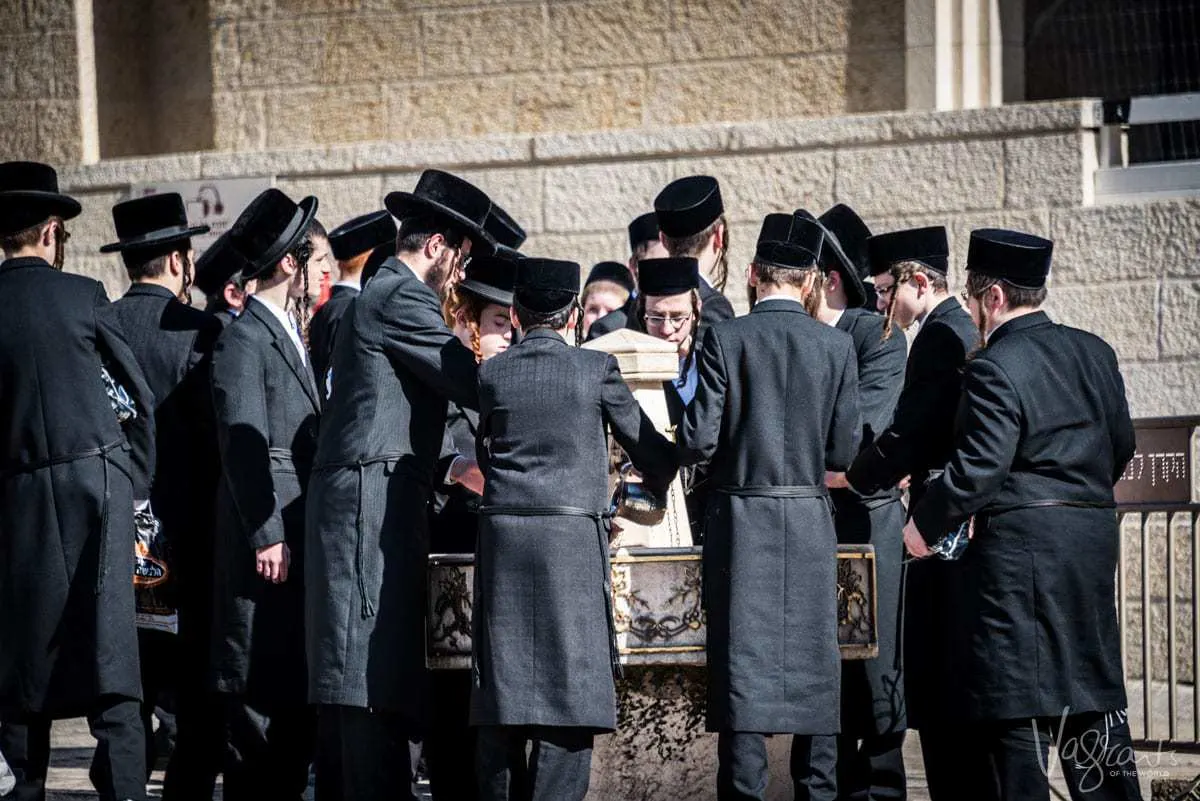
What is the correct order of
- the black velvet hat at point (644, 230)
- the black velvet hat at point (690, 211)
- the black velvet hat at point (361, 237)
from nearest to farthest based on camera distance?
the black velvet hat at point (690, 211) < the black velvet hat at point (361, 237) < the black velvet hat at point (644, 230)

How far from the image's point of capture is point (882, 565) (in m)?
6.49

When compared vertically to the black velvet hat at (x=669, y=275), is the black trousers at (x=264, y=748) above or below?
below

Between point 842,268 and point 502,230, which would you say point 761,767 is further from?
point 502,230

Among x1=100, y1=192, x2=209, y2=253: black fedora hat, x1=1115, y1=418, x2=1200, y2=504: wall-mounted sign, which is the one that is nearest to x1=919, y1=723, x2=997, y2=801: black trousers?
x1=1115, y1=418, x2=1200, y2=504: wall-mounted sign

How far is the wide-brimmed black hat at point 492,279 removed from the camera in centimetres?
659

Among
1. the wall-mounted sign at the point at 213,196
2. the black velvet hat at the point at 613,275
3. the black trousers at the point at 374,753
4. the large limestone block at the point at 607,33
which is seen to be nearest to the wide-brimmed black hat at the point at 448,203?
the black trousers at the point at 374,753

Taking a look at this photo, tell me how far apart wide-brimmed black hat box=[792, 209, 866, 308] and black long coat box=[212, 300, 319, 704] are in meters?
1.88

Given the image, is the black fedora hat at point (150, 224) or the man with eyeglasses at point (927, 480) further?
the black fedora hat at point (150, 224)

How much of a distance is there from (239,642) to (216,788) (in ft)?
5.83

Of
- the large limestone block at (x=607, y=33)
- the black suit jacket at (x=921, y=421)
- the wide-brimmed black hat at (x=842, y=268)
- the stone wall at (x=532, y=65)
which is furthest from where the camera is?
the large limestone block at (x=607, y=33)

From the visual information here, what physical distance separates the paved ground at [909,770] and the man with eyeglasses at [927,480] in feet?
3.38

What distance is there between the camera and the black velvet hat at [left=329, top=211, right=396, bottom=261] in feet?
26.7

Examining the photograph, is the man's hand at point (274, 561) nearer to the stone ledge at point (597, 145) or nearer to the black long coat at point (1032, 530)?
the black long coat at point (1032, 530)

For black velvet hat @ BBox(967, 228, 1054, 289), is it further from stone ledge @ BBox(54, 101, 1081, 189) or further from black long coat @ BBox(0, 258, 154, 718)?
stone ledge @ BBox(54, 101, 1081, 189)
